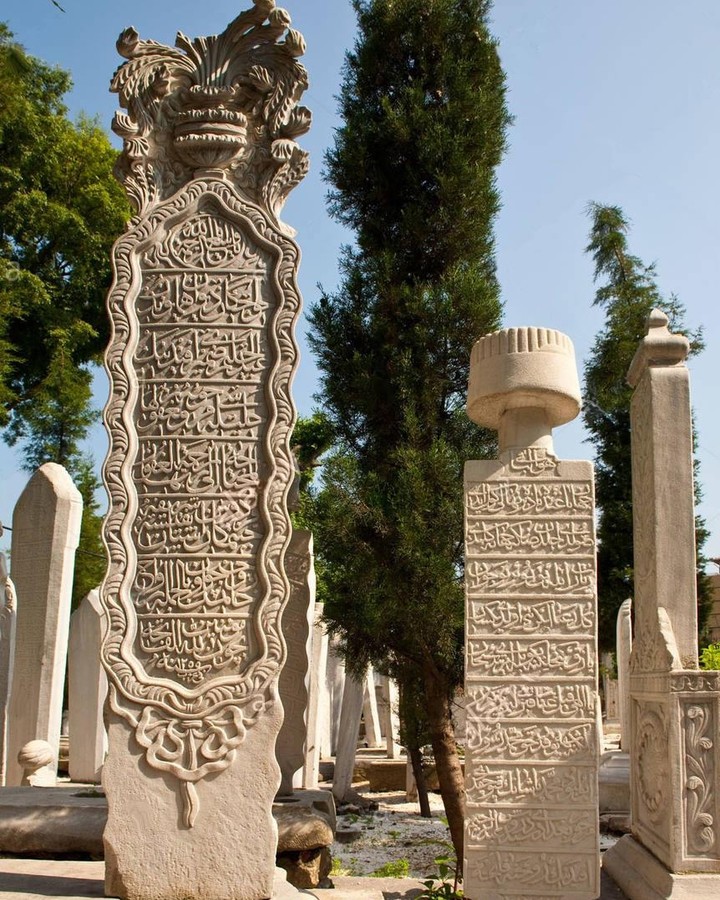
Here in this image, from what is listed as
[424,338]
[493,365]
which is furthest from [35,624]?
[493,365]

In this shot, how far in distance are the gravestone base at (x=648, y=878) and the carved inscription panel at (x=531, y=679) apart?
211mm

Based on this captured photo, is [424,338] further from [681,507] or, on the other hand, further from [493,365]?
[681,507]

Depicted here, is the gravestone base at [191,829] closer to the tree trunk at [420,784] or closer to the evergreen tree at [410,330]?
the evergreen tree at [410,330]

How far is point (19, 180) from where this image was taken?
618 inches

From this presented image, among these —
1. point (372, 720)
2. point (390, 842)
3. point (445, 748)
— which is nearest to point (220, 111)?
point (445, 748)

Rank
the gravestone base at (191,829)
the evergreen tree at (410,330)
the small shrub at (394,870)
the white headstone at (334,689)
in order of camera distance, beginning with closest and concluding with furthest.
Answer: the gravestone base at (191,829)
the small shrub at (394,870)
the evergreen tree at (410,330)
the white headstone at (334,689)

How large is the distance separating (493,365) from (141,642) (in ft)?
7.12

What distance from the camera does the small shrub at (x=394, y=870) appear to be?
6.17 m

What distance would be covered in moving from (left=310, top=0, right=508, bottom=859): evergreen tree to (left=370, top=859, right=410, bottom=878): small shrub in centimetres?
49

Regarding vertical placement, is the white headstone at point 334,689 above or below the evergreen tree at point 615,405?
below

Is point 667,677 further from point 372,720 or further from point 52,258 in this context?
point 52,258

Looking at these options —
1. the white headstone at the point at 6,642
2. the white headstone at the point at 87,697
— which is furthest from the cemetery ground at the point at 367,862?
the white headstone at the point at 6,642

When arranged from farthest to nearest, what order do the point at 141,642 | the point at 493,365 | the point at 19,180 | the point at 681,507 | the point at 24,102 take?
the point at 19,180 < the point at 24,102 < the point at 493,365 < the point at 681,507 < the point at 141,642

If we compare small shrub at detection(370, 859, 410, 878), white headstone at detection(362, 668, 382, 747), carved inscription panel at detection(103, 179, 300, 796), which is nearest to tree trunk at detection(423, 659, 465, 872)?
small shrub at detection(370, 859, 410, 878)
